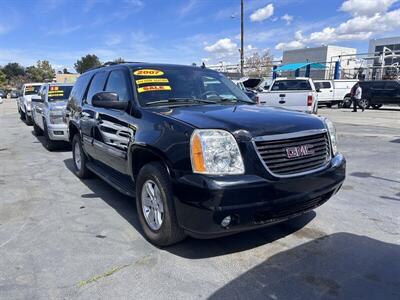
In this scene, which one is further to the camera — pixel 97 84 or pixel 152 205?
pixel 97 84

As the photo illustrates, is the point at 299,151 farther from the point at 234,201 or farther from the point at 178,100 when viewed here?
the point at 178,100

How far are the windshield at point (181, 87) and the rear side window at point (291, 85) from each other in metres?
11.2

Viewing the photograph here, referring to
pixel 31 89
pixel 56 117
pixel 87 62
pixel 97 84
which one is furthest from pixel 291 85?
pixel 87 62

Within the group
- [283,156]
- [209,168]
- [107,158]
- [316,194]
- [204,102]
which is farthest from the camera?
[107,158]

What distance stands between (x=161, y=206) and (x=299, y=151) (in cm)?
141

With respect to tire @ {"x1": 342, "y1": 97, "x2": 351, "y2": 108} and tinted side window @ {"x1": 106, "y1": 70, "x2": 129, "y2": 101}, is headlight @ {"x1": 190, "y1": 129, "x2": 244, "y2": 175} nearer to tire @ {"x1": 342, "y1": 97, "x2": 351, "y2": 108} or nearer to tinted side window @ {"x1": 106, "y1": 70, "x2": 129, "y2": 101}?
tinted side window @ {"x1": 106, "y1": 70, "x2": 129, "y2": 101}

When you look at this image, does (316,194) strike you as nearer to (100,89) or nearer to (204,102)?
(204,102)

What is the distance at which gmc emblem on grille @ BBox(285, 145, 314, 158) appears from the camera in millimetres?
3222

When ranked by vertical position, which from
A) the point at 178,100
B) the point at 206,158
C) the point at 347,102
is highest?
the point at 178,100

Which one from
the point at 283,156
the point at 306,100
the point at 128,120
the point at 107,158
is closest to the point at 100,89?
the point at 107,158

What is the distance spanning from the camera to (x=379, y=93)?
73.8ft

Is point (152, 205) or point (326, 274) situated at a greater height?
point (152, 205)

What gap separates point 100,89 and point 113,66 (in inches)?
18.1

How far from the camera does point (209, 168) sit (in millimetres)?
2975
